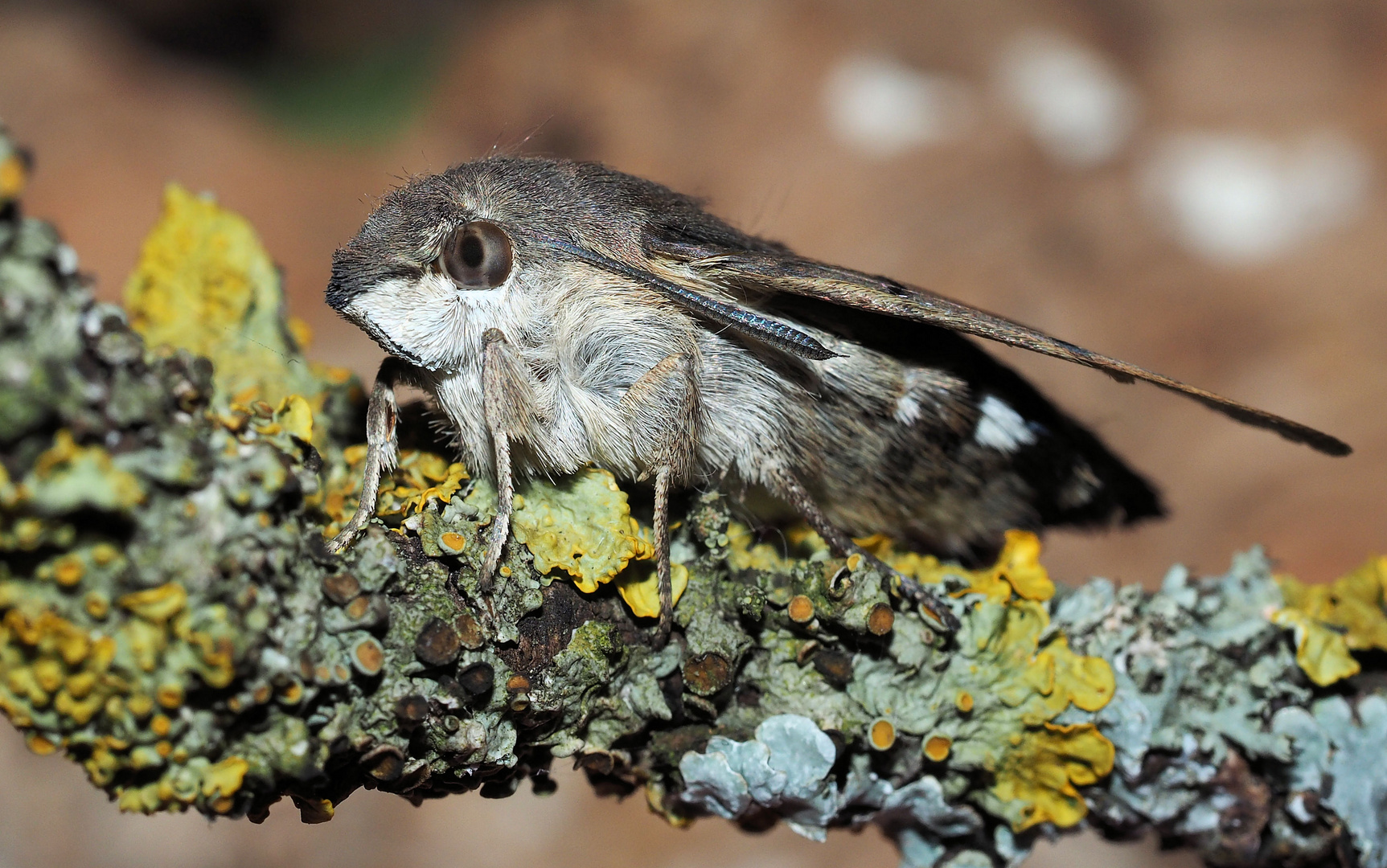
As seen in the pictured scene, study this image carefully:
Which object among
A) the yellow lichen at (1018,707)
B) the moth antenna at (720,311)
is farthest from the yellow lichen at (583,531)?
the yellow lichen at (1018,707)

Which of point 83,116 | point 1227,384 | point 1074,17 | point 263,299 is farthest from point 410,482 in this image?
point 83,116

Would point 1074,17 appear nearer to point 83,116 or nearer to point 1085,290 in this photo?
point 1085,290

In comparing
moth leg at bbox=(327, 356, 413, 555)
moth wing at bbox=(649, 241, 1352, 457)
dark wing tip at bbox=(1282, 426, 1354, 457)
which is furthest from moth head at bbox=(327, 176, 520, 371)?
dark wing tip at bbox=(1282, 426, 1354, 457)

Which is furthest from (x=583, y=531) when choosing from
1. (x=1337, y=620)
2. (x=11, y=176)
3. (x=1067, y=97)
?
(x=1067, y=97)

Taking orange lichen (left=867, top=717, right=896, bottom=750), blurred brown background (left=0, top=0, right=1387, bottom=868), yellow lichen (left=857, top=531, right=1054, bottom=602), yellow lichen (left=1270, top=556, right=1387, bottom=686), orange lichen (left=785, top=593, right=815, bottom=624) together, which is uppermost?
blurred brown background (left=0, top=0, right=1387, bottom=868)

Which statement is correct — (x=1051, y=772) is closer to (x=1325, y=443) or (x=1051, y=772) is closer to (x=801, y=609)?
(x=801, y=609)

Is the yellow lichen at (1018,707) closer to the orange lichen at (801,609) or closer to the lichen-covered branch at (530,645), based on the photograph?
the lichen-covered branch at (530,645)

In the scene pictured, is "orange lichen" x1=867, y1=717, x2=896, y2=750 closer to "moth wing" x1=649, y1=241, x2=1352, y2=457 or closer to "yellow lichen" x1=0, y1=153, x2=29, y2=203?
"moth wing" x1=649, y1=241, x2=1352, y2=457
